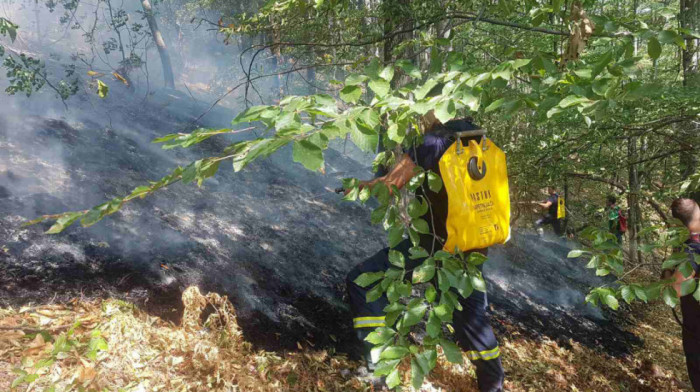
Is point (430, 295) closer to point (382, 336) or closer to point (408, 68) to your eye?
point (382, 336)

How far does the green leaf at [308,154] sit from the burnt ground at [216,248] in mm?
2546

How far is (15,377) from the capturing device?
2.28 metres

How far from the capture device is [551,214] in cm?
830

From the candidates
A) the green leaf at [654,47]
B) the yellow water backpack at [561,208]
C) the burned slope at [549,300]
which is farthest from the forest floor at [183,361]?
the yellow water backpack at [561,208]

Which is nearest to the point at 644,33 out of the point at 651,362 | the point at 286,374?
the point at 286,374

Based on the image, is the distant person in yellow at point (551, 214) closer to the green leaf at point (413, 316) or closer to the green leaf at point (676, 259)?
the green leaf at point (676, 259)

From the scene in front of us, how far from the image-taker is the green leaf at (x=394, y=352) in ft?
4.10

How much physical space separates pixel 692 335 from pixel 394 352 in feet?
9.72

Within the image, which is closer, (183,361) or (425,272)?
(425,272)

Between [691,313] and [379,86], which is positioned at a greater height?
[379,86]

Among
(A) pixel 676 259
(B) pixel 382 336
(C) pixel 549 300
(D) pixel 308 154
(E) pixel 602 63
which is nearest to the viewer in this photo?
(D) pixel 308 154

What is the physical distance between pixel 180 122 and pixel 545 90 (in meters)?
10.6

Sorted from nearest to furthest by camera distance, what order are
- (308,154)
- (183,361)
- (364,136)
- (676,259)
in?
(308,154) → (364,136) → (676,259) → (183,361)

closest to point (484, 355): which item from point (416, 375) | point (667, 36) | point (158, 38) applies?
point (416, 375)
